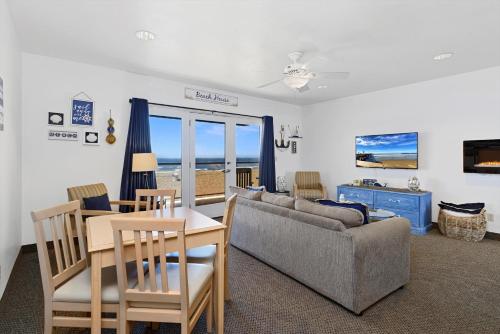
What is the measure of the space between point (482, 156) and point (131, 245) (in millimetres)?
4941

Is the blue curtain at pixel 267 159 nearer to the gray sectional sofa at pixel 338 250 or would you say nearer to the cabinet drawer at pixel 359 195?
the cabinet drawer at pixel 359 195

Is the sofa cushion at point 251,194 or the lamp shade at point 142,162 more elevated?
the lamp shade at point 142,162

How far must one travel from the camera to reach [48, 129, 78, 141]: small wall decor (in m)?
3.58

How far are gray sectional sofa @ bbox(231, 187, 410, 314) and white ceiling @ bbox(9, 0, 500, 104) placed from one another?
183 cm

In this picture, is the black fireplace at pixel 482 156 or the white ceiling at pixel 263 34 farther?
the black fireplace at pixel 482 156

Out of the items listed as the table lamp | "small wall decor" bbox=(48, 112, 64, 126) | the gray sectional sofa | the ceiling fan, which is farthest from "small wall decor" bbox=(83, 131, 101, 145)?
the ceiling fan

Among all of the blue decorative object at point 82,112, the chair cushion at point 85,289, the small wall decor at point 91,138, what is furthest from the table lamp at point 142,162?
the chair cushion at point 85,289

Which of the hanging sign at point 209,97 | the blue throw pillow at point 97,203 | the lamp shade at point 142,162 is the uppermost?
the hanging sign at point 209,97

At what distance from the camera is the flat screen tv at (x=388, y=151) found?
4.70 m

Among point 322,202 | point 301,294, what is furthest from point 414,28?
point 301,294

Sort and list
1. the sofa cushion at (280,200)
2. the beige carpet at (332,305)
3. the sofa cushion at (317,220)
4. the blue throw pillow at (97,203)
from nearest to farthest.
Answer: the beige carpet at (332,305), the sofa cushion at (317,220), the sofa cushion at (280,200), the blue throw pillow at (97,203)

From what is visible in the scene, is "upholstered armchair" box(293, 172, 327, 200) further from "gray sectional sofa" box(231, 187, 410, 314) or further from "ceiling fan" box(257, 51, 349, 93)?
"gray sectional sofa" box(231, 187, 410, 314)

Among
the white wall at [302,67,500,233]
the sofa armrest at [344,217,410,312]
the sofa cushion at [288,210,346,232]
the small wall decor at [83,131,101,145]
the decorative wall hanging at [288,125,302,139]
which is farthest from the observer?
the decorative wall hanging at [288,125,302,139]

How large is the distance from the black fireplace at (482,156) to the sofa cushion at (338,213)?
3141mm
